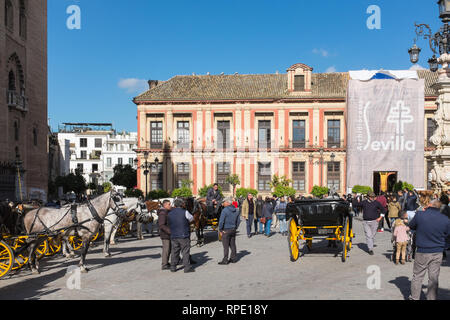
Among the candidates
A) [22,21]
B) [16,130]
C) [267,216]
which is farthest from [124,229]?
[22,21]

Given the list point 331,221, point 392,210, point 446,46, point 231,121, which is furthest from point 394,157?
point 331,221

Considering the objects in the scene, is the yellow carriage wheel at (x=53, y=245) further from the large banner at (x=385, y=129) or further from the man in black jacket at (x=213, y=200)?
the large banner at (x=385, y=129)

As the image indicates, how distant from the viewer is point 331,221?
12039 mm

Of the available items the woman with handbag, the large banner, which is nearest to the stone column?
the woman with handbag

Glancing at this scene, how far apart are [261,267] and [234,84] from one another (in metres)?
38.2

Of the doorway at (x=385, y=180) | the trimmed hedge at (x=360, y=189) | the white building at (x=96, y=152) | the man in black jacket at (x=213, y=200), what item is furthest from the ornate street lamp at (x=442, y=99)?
the white building at (x=96, y=152)

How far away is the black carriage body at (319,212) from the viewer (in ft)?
39.3

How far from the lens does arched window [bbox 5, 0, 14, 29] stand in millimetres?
30812

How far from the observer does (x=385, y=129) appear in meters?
38.0

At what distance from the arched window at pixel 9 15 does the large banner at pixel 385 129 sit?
26067 mm

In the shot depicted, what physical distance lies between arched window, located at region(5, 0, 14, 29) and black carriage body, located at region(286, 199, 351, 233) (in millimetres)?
27093

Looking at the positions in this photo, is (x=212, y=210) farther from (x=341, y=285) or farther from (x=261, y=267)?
(x=341, y=285)

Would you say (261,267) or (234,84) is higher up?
(234,84)

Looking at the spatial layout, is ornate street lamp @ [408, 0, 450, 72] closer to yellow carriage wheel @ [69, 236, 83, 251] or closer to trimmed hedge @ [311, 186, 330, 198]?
yellow carriage wheel @ [69, 236, 83, 251]
